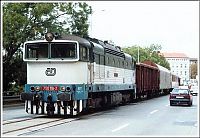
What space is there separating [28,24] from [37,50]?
16.8 meters

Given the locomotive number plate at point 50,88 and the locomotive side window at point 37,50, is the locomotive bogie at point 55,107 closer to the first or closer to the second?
the locomotive number plate at point 50,88

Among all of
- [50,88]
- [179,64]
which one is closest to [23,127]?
[50,88]

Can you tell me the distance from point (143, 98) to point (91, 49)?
2450cm

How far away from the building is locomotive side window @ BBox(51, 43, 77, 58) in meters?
119

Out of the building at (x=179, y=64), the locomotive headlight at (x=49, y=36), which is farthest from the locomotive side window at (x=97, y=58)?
the building at (x=179, y=64)

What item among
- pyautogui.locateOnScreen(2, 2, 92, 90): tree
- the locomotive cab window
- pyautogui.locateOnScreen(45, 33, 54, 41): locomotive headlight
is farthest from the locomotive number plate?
pyautogui.locateOnScreen(2, 2, 92, 90): tree

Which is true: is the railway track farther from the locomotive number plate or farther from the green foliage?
the green foliage

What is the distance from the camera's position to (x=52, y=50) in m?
20.0

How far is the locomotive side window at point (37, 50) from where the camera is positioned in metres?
20.1

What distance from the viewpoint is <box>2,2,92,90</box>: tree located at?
3509 centimetres

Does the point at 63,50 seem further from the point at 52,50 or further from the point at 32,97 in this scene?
the point at 32,97

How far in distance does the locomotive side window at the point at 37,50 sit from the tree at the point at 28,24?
12880 mm

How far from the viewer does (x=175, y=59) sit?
160500mm

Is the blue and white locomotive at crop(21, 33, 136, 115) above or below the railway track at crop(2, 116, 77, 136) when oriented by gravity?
above
